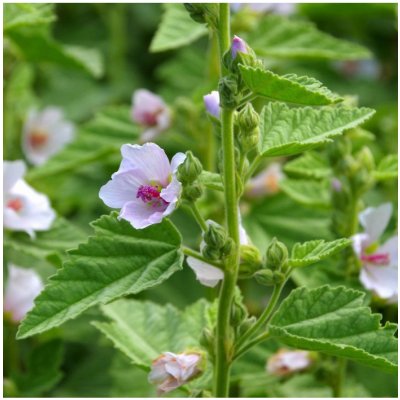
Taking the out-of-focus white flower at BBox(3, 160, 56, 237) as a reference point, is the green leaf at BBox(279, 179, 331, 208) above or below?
above

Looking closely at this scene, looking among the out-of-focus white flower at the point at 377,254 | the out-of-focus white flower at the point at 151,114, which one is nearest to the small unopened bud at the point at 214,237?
the out-of-focus white flower at the point at 377,254

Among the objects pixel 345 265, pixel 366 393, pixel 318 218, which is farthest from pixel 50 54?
pixel 366 393

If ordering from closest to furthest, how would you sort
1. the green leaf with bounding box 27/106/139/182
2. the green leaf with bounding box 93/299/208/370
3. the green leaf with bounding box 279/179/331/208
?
the green leaf with bounding box 93/299/208/370 < the green leaf with bounding box 279/179/331/208 < the green leaf with bounding box 27/106/139/182

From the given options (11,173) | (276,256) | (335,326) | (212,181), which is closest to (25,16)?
(11,173)

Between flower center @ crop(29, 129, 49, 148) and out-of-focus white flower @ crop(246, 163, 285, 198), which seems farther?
flower center @ crop(29, 129, 49, 148)

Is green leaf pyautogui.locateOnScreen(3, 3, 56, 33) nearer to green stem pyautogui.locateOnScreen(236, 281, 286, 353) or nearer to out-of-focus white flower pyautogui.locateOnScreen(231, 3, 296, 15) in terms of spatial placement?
out-of-focus white flower pyautogui.locateOnScreen(231, 3, 296, 15)

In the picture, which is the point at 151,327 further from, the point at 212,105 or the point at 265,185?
the point at 265,185

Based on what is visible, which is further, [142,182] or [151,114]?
[151,114]

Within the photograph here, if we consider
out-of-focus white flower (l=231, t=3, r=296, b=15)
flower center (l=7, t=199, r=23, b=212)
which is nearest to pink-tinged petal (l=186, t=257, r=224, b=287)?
flower center (l=7, t=199, r=23, b=212)
